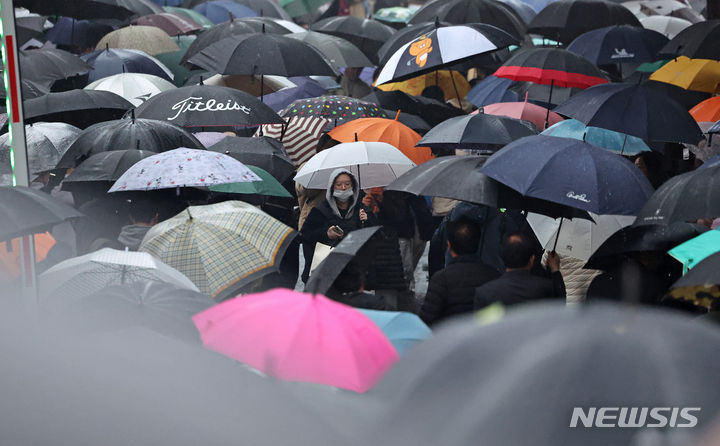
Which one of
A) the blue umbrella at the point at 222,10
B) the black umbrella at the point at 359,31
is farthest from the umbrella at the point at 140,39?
the blue umbrella at the point at 222,10

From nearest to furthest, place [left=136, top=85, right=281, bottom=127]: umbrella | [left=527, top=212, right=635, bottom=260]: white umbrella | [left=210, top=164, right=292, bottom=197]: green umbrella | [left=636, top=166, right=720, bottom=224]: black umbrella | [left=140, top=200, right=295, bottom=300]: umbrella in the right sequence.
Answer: [left=636, top=166, right=720, bottom=224]: black umbrella → [left=140, top=200, right=295, bottom=300]: umbrella → [left=527, top=212, right=635, bottom=260]: white umbrella → [left=210, top=164, right=292, bottom=197]: green umbrella → [left=136, top=85, right=281, bottom=127]: umbrella

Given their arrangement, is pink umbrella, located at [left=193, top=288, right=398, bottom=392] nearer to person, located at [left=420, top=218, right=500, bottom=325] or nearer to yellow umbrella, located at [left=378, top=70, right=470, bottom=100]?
person, located at [left=420, top=218, right=500, bottom=325]

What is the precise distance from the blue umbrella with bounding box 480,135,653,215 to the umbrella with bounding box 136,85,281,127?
9.83 feet

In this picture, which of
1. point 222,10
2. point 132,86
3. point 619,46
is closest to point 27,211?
point 132,86

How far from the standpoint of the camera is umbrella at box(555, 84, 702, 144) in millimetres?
7820

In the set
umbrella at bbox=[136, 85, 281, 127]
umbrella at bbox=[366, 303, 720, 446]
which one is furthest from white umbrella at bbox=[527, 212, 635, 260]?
umbrella at bbox=[366, 303, 720, 446]

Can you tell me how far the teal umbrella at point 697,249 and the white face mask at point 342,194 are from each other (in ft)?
9.38

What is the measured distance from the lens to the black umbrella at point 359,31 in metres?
15.6

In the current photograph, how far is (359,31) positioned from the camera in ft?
51.3

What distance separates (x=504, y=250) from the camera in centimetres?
552

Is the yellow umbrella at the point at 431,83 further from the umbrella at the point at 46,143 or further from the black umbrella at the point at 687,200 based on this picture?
the black umbrella at the point at 687,200

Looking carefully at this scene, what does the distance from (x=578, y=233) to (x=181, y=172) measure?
2.77m

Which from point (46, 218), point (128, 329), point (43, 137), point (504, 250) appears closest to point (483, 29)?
point (43, 137)

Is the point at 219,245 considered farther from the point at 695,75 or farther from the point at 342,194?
the point at 695,75
